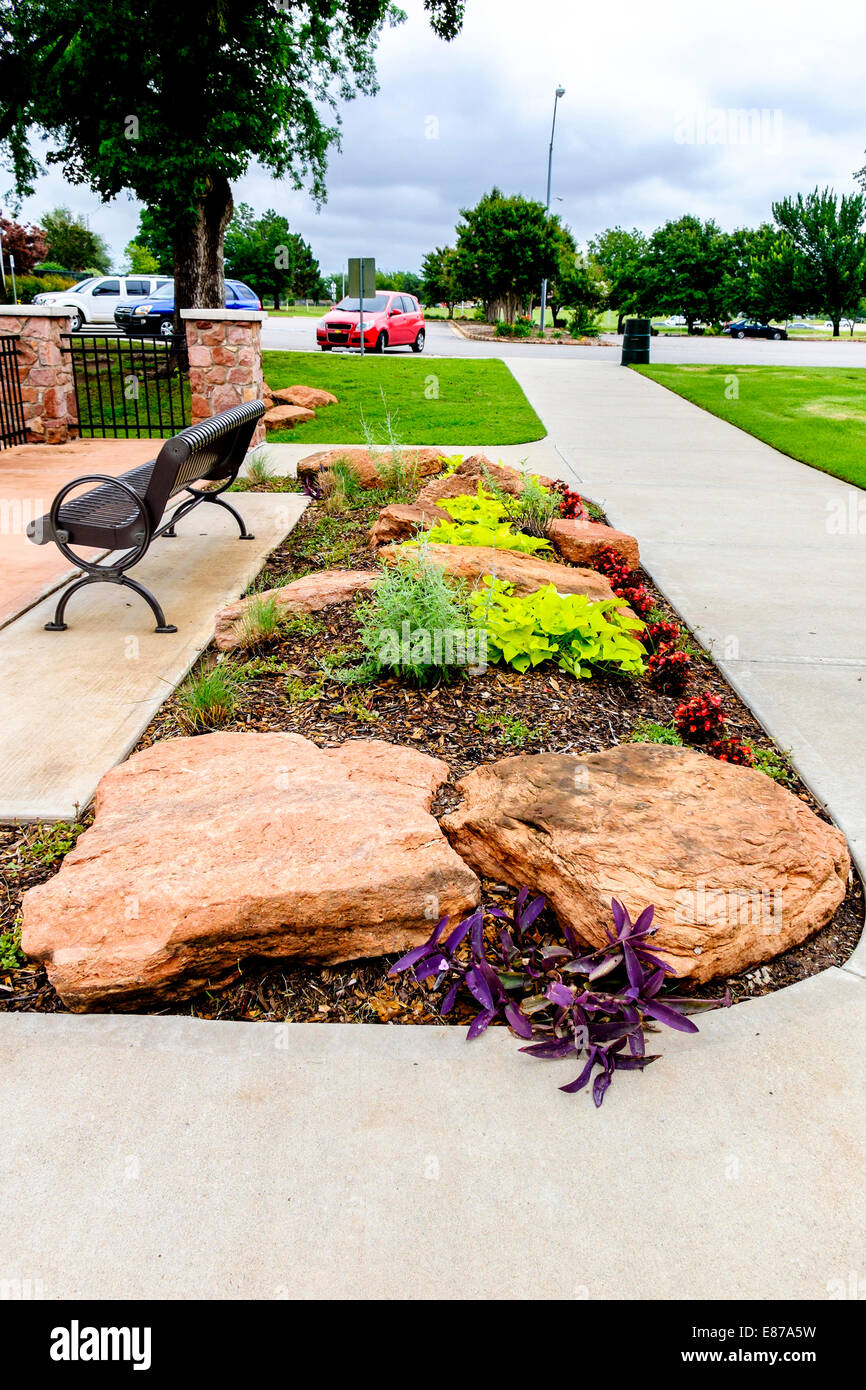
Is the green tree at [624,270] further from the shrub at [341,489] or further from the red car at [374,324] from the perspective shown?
the shrub at [341,489]

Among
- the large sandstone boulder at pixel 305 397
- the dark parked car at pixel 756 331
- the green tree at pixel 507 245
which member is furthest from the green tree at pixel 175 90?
the dark parked car at pixel 756 331

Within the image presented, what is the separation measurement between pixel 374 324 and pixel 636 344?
6838mm

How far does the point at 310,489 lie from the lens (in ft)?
28.3

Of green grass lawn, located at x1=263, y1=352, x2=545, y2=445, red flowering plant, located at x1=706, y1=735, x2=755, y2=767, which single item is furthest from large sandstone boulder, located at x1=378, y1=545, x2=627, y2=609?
green grass lawn, located at x1=263, y1=352, x2=545, y2=445

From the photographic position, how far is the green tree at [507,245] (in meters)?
43.4

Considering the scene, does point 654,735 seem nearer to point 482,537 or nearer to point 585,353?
point 482,537

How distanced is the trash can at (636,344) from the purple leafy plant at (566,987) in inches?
898

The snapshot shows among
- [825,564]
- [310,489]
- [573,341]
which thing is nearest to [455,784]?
[825,564]

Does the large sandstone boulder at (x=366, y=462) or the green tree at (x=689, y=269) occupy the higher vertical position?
the green tree at (x=689, y=269)

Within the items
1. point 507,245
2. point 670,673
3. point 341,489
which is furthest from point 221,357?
point 507,245

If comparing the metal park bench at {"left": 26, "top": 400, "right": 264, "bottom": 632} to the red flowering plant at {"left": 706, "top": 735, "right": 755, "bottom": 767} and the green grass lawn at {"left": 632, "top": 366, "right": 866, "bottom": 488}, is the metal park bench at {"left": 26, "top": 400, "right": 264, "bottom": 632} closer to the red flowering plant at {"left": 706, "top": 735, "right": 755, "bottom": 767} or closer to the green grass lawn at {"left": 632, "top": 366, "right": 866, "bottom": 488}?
the red flowering plant at {"left": 706, "top": 735, "right": 755, "bottom": 767}

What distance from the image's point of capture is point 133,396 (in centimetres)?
1525

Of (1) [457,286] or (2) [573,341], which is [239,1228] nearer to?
(2) [573,341]
